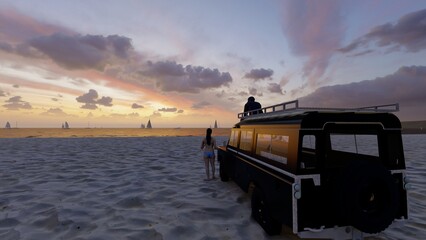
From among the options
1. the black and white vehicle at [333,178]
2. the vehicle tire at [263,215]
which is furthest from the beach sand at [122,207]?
the black and white vehicle at [333,178]

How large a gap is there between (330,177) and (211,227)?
283 cm

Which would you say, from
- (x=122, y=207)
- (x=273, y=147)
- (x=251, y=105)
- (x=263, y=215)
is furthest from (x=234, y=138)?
(x=122, y=207)

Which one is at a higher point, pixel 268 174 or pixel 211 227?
pixel 268 174

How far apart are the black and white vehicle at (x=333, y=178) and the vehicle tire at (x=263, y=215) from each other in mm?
21

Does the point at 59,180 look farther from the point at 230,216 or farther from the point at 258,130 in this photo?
the point at 258,130

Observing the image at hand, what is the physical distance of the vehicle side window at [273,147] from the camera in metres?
4.64

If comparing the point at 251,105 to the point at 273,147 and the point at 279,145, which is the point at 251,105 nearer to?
the point at 273,147

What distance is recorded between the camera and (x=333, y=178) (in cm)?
427

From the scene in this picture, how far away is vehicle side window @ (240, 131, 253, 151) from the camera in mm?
6719

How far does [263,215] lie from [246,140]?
2317mm

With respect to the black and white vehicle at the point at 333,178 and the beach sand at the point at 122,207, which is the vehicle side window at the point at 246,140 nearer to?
the black and white vehicle at the point at 333,178

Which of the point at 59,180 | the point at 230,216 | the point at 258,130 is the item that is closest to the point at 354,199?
the point at 258,130

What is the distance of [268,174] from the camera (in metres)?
5.10

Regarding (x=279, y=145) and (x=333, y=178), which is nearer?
(x=333, y=178)
